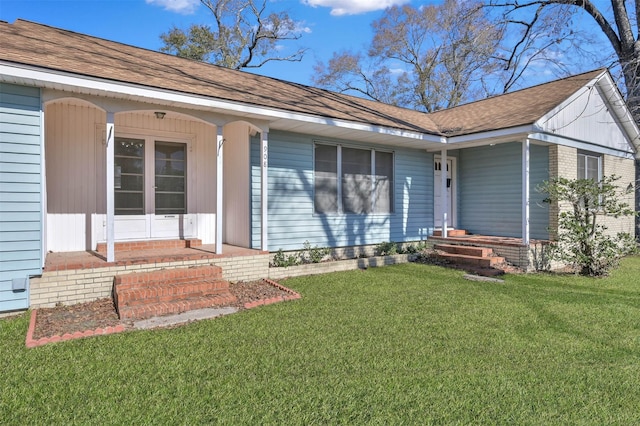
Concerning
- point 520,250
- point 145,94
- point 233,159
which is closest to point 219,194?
point 233,159

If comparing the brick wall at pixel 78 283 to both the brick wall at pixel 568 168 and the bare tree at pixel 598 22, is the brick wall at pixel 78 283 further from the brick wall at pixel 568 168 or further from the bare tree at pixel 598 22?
the bare tree at pixel 598 22

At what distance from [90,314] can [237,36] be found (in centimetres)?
2100

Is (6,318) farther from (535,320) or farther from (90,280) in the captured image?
(535,320)

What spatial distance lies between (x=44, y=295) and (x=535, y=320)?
6088mm

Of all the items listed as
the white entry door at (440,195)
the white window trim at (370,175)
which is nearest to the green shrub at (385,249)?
the white window trim at (370,175)

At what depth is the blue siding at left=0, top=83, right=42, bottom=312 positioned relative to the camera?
464 cm

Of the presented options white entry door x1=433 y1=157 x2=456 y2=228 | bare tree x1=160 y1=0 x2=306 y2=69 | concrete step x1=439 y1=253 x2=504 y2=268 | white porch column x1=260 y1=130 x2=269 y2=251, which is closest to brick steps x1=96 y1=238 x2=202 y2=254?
white porch column x1=260 y1=130 x2=269 y2=251

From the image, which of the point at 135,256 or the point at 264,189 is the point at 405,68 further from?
the point at 135,256

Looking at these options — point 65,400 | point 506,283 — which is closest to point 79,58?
point 65,400

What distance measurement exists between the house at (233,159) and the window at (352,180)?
0.03 m

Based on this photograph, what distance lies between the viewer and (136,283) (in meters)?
5.13

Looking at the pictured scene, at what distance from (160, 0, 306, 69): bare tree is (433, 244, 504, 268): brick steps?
57.4ft

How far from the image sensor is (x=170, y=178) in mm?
7363

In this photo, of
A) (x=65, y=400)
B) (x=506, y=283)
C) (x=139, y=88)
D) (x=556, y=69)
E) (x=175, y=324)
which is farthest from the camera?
(x=556, y=69)
